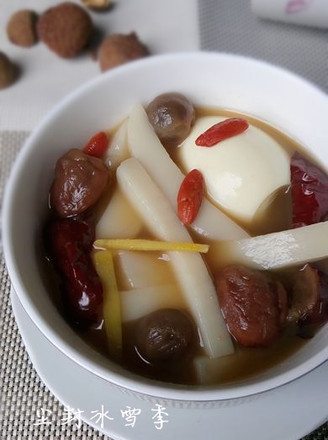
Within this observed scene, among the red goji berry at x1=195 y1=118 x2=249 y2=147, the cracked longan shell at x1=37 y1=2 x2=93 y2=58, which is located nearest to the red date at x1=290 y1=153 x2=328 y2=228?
the red goji berry at x1=195 y1=118 x2=249 y2=147

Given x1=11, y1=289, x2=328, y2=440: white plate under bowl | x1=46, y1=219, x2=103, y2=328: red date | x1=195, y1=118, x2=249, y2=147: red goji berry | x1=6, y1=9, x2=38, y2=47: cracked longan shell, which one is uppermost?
x1=195, y1=118, x2=249, y2=147: red goji berry

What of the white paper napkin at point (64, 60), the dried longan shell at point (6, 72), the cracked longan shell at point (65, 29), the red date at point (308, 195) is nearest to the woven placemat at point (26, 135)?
the white paper napkin at point (64, 60)

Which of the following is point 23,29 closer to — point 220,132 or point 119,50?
point 119,50

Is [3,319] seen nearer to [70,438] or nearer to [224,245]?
[70,438]

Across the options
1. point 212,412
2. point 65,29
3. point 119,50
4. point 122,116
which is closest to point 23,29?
point 65,29

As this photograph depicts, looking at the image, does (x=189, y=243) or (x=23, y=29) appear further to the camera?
(x=23, y=29)

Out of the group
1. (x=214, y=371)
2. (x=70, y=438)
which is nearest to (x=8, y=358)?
(x=70, y=438)

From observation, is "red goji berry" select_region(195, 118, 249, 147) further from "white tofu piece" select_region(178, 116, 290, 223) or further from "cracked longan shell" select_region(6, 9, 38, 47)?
"cracked longan shell" select_region(6, 9, 38, 47)
